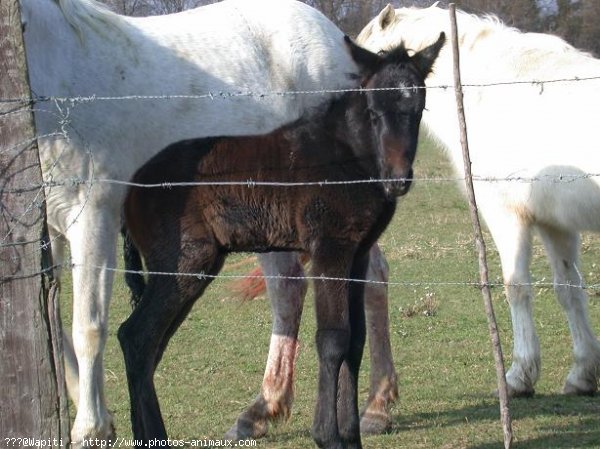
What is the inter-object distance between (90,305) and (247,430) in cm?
144

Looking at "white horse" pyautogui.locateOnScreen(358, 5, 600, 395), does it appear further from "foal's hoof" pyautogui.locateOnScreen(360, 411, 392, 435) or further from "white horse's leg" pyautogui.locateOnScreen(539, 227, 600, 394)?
"foal's hoof" pyautogui.locateOnScreen(360, 411, 392, 435)

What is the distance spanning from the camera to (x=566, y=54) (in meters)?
6.58

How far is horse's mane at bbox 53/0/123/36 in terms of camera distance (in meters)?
5.00

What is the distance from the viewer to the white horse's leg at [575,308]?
6477mm

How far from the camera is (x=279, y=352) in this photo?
5.95m

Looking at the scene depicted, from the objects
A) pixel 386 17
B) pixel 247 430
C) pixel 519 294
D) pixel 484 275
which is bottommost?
pixel 247 430

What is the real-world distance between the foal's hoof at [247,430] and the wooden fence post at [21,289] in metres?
2.30

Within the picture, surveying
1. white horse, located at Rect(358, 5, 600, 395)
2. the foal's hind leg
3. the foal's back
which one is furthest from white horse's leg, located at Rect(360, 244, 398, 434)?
the foal's back

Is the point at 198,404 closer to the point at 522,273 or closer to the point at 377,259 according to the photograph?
the point at 377,259

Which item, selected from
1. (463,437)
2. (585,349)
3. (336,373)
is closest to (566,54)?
(585,349)

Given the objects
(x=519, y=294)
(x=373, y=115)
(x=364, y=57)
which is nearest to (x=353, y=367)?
(x=373, y=115)

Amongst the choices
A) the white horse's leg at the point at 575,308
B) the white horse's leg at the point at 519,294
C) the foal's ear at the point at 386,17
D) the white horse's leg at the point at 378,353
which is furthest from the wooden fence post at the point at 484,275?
the foal's ear at the point at 386,17

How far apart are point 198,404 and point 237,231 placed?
7.01 feet

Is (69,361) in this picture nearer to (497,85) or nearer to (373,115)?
(373,115)
